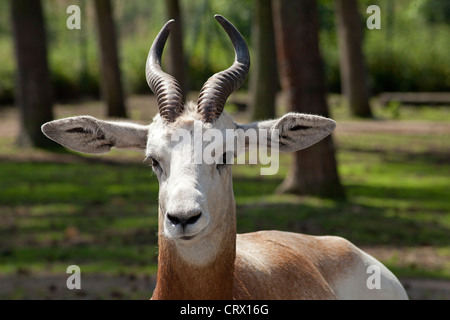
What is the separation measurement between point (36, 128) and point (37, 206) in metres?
6.19

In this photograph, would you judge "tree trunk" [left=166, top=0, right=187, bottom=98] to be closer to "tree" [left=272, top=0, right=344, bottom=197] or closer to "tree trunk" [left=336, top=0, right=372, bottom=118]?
"tree trunk" [left=336, top=0, right=372, bottom=118]

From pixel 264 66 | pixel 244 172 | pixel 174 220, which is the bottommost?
pixel 244 172

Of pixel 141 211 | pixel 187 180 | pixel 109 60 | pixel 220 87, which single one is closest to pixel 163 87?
pixel 220 87

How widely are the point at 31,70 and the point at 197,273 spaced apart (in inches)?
594

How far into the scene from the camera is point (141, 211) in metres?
12.8

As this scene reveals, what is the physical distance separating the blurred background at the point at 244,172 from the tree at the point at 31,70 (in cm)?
3

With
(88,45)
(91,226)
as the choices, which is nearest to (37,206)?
(91,226)

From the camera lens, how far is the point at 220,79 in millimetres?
4969

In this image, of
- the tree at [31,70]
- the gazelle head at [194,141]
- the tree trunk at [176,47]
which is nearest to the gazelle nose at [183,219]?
the gazelle head at [194,141]

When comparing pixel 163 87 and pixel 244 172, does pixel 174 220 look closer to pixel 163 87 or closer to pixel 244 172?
pixel 163 87

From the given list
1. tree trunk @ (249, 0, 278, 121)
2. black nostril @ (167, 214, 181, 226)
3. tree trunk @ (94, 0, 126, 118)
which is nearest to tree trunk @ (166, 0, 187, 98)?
tree trunk @ (94, 0, 126, 118)

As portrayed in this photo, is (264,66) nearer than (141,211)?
No

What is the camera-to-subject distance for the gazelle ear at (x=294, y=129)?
506cm
